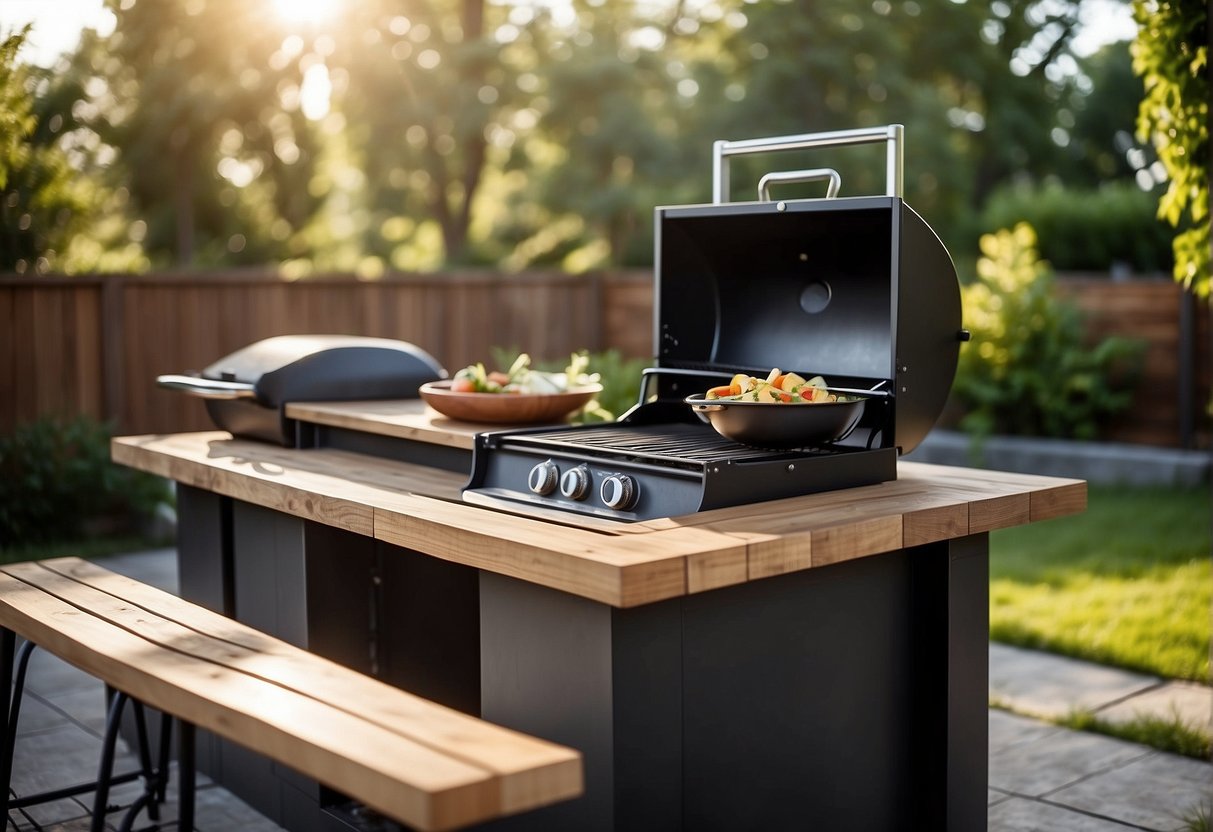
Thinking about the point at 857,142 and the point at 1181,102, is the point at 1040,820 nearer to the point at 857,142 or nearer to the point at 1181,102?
the point at 857,142

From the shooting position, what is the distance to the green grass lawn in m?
4.23

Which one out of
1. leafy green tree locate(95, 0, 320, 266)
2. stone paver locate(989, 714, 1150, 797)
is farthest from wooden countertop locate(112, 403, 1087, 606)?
leafy green tree locate(95, 0, 320, 266)

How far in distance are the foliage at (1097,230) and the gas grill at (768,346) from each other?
10.6 meters

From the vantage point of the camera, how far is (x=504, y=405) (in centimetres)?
304

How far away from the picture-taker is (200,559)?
11.1ft

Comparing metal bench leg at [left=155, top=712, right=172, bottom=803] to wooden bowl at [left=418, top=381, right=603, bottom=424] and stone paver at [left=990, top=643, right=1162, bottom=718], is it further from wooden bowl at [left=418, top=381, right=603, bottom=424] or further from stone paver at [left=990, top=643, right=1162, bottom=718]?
stone paver at [left=990, top=643, right=1162, bottom=718]

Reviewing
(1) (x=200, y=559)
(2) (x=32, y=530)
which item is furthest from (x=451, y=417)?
(2) (x=32, y=530)

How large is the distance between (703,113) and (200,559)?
11901mm

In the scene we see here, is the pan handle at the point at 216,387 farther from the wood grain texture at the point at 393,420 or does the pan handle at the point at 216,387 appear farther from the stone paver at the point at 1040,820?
the stone paver at the point at 1040,820

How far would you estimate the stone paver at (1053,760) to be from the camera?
3.19 m

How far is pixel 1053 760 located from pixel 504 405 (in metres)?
1.74

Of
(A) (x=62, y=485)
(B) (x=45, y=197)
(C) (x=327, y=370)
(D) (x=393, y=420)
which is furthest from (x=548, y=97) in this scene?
(D) (x=393, y=420)

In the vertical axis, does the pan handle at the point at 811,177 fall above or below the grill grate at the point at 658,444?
above

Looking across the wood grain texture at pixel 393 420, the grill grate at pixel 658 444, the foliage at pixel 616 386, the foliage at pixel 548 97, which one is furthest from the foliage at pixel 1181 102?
the foliage at pixel 548 97
